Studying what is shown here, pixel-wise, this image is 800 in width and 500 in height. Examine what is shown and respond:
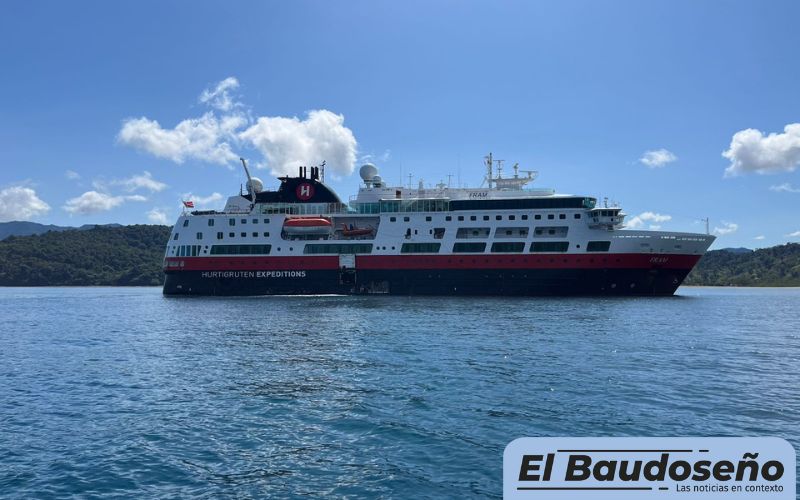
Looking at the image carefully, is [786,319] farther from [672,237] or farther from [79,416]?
[79,416]

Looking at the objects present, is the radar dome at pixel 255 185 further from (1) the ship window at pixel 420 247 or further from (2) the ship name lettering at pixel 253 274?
(1) the ship window at pixel 420 247

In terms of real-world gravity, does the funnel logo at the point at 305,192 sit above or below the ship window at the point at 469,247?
above

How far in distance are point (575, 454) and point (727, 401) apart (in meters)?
9.70

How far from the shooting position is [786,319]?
1620 inches

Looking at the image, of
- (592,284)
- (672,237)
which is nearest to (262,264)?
(592,284)

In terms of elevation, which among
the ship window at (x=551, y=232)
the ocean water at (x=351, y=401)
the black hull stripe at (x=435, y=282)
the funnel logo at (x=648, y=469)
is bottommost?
the ocean water at (x=351, y=401)

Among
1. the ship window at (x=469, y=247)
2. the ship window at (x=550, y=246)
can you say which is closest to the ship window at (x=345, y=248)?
the ship window at (x=469, y=247)

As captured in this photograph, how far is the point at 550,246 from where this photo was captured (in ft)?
174

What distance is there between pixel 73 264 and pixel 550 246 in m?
177

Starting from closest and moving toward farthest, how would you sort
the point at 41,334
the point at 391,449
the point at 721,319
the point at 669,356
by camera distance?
the point at 391,449
the point at 669,356
the point at 41,334
the point at 721,319

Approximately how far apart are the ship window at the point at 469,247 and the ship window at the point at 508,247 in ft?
4.04

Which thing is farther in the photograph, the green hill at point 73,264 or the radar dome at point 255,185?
the green hill at point 73,264

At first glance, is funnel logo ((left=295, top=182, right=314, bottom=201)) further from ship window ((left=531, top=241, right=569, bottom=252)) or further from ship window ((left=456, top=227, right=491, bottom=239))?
ship window ((left=531, top=241, right=569, bottom=252))

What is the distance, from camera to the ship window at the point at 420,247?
55.8 metres
